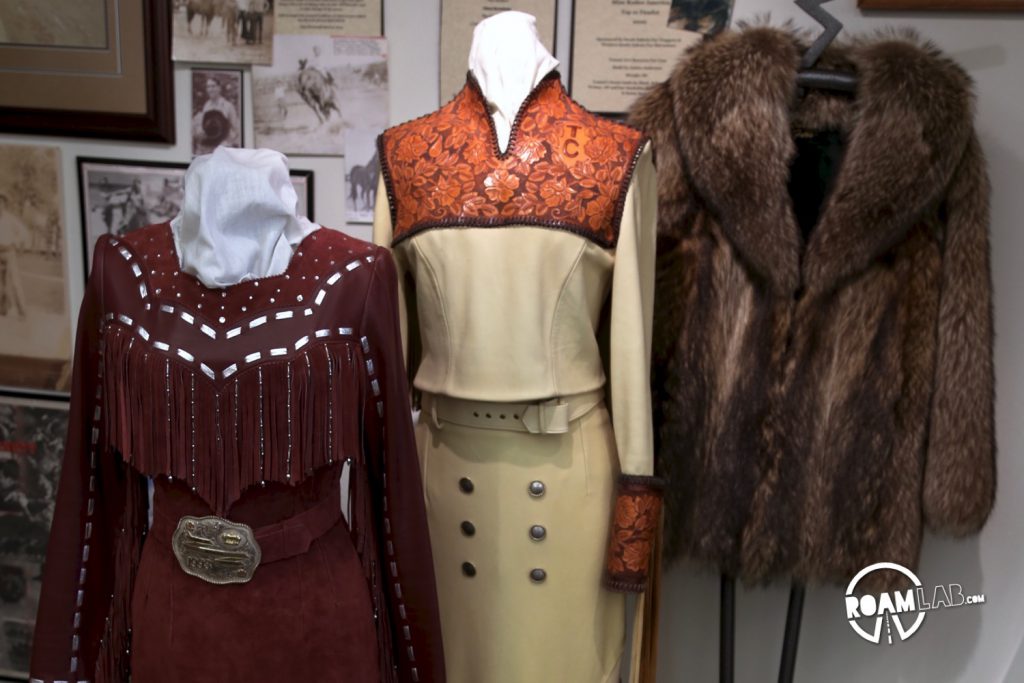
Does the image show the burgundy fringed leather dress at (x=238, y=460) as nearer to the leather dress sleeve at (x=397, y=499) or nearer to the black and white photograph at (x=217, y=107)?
the leather dress sleeve at (x=397, y=499)

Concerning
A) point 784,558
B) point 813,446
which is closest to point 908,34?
point 813,446

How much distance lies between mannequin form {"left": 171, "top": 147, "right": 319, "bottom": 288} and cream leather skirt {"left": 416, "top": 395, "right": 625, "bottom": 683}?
0.53m

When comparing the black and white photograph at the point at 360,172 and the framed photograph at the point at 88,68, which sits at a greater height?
the framed photograph at the point at 88,68

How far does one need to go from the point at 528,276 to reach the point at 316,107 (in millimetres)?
946

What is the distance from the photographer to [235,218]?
1174 mm

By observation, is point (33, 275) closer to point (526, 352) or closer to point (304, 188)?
point (304, 188)

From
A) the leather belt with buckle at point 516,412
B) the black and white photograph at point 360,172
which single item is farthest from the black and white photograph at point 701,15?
the leather belt with buckle at point 516,412

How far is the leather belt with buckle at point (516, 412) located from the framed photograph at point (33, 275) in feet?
4.32

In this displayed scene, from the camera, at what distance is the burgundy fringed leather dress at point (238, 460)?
1.20m

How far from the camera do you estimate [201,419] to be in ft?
3.95

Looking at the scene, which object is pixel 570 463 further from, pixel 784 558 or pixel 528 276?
pixel 784 558

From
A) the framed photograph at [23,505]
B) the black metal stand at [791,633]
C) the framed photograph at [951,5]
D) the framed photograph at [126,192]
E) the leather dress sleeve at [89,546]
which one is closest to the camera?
the leather dress sleeve at [89,546]

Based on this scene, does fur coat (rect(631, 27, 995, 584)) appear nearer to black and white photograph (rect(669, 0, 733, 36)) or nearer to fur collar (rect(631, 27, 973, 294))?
fur collar (rect(631, 27, 973, 294))

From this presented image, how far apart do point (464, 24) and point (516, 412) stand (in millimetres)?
1035
